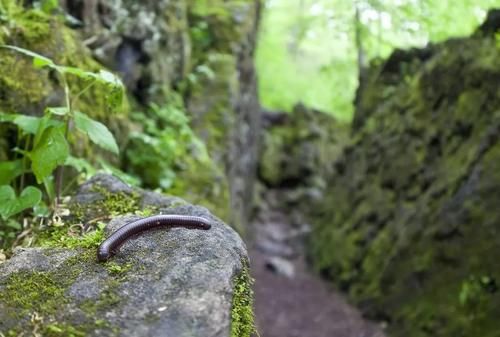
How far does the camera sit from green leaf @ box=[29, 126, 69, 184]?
275 centimetres

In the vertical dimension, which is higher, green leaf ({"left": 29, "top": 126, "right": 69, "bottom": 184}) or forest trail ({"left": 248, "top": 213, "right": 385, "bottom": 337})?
green leaf ({"left": 29, "top": 126, "right": 69, "bottom": 184})

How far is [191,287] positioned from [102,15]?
4944 mm

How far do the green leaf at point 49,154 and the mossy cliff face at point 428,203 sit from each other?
480 cm

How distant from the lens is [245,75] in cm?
1252

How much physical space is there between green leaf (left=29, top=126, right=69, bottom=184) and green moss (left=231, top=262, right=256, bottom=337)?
4.16 feet

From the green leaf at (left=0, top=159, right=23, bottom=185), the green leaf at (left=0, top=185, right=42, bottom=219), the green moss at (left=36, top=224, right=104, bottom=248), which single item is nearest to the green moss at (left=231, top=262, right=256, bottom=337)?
the green moss at (left=36, top=224, right=104, bottom=248)

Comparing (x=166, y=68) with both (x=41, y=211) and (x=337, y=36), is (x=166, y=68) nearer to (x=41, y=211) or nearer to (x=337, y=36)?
(x=41, y=211)

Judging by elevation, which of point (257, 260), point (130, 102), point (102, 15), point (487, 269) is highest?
point (102, 15)

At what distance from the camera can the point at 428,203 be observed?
7430 millimetres

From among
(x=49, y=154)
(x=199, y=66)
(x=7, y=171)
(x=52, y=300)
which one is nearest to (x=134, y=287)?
(x=52, y=300)

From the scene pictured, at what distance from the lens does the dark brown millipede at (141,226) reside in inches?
93.1

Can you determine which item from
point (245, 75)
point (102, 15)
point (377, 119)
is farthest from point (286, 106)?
point (102, 15)

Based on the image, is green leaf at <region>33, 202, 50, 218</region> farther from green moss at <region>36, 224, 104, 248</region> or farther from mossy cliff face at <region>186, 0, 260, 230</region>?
mossy cliff face at <region>186, 0, 260, 230</region>

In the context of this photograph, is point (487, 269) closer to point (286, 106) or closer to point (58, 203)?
point (58, 203)
